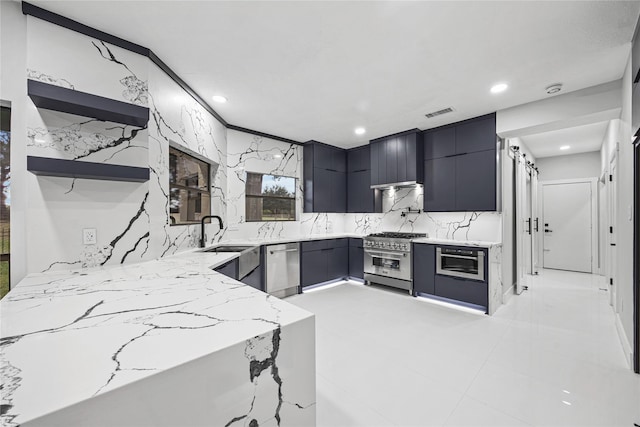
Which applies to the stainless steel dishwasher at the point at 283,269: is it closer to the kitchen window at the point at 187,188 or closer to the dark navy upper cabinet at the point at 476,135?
the kitchen window at the point at 187,188

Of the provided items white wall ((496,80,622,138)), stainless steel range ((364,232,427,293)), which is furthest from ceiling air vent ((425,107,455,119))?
stainless steel range ((364,232,427,293))

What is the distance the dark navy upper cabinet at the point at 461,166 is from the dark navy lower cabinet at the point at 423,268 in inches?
26.9

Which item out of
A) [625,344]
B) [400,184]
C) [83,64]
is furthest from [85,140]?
[625,344]

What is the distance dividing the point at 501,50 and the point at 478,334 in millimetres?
2726

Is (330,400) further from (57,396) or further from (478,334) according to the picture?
(478,334)

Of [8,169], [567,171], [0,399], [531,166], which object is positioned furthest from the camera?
[567,171]

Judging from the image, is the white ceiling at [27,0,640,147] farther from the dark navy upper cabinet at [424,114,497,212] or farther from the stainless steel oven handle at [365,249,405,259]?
the stainless steel oven handle at [365,249,405,259]

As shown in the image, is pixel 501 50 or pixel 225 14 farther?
pixel 501 50

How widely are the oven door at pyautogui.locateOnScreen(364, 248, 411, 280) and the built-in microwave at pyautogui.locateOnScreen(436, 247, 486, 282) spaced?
0.51 metres

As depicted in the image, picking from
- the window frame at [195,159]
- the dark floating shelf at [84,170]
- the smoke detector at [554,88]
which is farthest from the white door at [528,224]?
the dark floating shelf at [84,170]

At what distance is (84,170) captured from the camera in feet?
6.04

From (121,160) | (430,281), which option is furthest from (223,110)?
(430,281)

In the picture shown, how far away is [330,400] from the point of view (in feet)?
5.93

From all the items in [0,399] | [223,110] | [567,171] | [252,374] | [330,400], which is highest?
[223,110]
